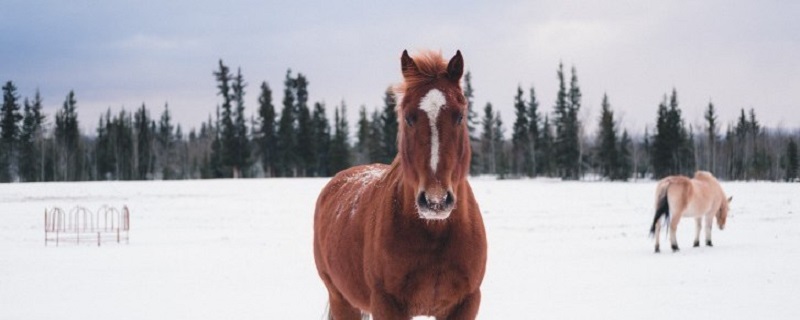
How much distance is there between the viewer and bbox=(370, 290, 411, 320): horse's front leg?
339cm

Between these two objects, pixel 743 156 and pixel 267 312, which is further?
pixel 743 156

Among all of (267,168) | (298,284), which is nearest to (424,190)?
(298,284)

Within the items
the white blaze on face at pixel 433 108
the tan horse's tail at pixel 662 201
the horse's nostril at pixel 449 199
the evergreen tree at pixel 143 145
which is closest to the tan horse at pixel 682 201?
the tan horse's tail at pixel 662 201

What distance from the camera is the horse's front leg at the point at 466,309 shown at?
11.4ft

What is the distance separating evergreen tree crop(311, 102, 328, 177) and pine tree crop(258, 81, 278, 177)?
4.69 m

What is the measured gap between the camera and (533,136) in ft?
236

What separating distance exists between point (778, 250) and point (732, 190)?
88.2 ft

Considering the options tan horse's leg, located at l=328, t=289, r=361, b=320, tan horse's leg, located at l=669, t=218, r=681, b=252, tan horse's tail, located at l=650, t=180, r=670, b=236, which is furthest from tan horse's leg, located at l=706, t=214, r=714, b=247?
tan horse's leg, located at l=328, t=289, r=361, b=320

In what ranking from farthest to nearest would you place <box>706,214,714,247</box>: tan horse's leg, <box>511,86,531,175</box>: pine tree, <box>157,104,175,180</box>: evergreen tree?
<box>157,104,175,180</box>: evergreen tree, <box>511,86,531,175</box>: pine tree, <box>706,214,714,247</box>: tan horse's leg

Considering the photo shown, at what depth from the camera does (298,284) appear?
1073 cm

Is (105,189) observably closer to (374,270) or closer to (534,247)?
(534,247)

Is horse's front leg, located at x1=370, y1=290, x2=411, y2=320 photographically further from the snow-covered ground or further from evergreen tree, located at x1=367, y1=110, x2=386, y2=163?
evergreen tree, located at x1=367, y1=110, x2=386, y2=163

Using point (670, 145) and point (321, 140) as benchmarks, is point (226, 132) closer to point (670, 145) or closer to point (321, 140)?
point (321, 140)

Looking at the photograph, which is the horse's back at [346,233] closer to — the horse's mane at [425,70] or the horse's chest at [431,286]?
the horse's chest at [431,286]
